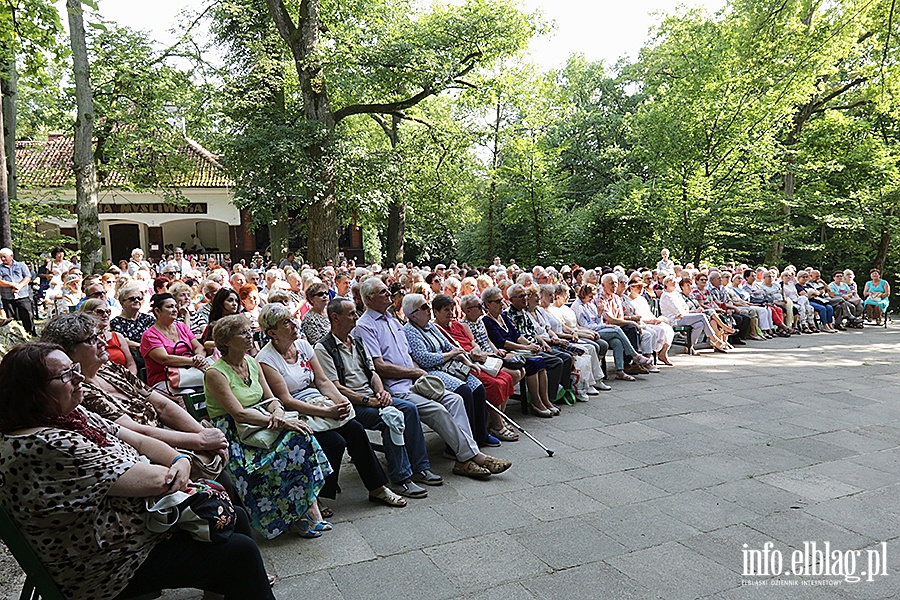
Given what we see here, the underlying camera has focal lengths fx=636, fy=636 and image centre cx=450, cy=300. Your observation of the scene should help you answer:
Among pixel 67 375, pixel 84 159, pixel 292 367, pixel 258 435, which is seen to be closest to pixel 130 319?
pixel 292 367

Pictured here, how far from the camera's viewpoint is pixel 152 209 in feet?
83.8

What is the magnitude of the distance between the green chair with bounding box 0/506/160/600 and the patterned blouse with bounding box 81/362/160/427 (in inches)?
28.6

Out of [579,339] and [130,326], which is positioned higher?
[130,326]

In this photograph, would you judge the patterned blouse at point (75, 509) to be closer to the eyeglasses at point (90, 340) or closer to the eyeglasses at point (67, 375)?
the eyeglasses at point (67, 375)

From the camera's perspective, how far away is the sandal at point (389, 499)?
373 centimetres

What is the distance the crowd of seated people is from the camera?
202cm

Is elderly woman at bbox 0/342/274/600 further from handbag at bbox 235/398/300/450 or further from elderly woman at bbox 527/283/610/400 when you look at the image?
elderly woman at bbox 527/283/610/400

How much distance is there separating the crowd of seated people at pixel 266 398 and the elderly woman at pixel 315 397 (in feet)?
0.03

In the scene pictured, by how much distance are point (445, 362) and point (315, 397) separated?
4.42 feet

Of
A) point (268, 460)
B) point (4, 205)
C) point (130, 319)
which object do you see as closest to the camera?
point (268, 460)

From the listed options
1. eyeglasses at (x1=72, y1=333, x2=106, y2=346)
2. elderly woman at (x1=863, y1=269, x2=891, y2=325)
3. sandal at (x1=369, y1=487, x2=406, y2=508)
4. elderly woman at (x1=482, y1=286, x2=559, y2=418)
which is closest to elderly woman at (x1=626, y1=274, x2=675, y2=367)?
elderly woman at (x1=482, y1=286, x2=559, y2=418)

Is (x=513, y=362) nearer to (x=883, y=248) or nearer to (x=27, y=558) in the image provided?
(x=27, y=558)

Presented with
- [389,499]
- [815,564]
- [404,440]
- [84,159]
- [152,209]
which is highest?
[152,209]

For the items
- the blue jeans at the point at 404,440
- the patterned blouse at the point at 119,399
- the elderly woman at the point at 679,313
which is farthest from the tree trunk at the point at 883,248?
the patterned blouse at the point at 119,399
